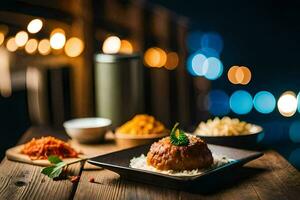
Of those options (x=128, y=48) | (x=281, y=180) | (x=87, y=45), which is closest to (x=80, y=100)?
(x=87, y=45)

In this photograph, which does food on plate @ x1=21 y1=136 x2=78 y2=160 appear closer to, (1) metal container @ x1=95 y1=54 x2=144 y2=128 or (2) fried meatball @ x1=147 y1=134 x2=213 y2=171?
(2) fried meatball @ x1=147 y1=134 x2=213 y2=171

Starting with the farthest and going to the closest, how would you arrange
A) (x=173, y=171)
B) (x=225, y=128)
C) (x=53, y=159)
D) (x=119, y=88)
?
(x=119, y=88) → (x=225, y=128) → (x=53, y=159) → (x=173, y=171)

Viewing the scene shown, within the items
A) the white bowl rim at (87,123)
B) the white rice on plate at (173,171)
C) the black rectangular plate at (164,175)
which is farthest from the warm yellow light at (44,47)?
the white rice on plate at (173,171)

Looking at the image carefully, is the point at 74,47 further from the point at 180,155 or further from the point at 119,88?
the point at 180,155

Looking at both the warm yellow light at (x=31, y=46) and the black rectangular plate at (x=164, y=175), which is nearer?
the black rectangular plate at (x=164, y=175)

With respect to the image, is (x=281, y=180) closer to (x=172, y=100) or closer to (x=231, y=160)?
(x=231, y=160)

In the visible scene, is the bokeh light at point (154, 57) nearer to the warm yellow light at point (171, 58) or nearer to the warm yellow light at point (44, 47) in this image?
the warm yellow light at point (171, 58)

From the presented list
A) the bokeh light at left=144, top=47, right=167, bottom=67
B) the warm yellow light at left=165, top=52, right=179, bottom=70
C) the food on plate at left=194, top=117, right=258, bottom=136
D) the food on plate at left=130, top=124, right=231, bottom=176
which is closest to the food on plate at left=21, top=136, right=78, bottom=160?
the food on plate at left=130, top=124, right=231, bottom=176

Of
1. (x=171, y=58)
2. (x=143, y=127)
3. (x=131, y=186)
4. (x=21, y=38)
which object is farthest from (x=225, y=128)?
(x=171, y=58)
